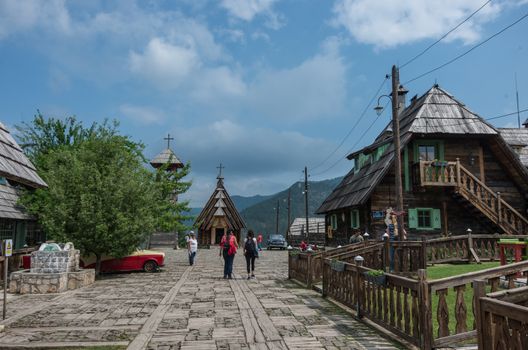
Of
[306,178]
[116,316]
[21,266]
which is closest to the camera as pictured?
[116,316]

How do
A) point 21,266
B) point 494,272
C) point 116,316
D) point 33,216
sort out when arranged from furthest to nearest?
point 33,216
point 21,266
point 116,316
point 494,272

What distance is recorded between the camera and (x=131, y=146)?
21.5 meters

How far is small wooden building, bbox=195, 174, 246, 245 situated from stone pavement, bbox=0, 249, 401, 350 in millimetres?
32357

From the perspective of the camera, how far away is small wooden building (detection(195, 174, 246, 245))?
46.0m

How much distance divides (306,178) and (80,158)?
27551mm

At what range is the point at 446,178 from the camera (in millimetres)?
21984

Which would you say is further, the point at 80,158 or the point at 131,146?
the point at 131,146

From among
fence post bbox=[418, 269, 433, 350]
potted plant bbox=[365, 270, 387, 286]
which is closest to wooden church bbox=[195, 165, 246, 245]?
potted plant bbox=[365, 270, 387, 286]

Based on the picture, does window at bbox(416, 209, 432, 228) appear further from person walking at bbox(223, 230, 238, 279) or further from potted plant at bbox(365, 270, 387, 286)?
potted plant at bbox(365, 270, 387, 286)

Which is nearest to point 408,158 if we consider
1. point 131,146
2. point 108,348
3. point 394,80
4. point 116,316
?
point 394,80

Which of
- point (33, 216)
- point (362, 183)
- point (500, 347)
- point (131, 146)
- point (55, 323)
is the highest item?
point (131, 146)

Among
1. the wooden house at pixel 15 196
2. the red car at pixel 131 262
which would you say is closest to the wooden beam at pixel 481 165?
the red car at pixel 131 262

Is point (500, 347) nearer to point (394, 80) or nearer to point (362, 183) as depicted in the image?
point (394, 80)

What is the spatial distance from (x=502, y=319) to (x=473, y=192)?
779 inches
